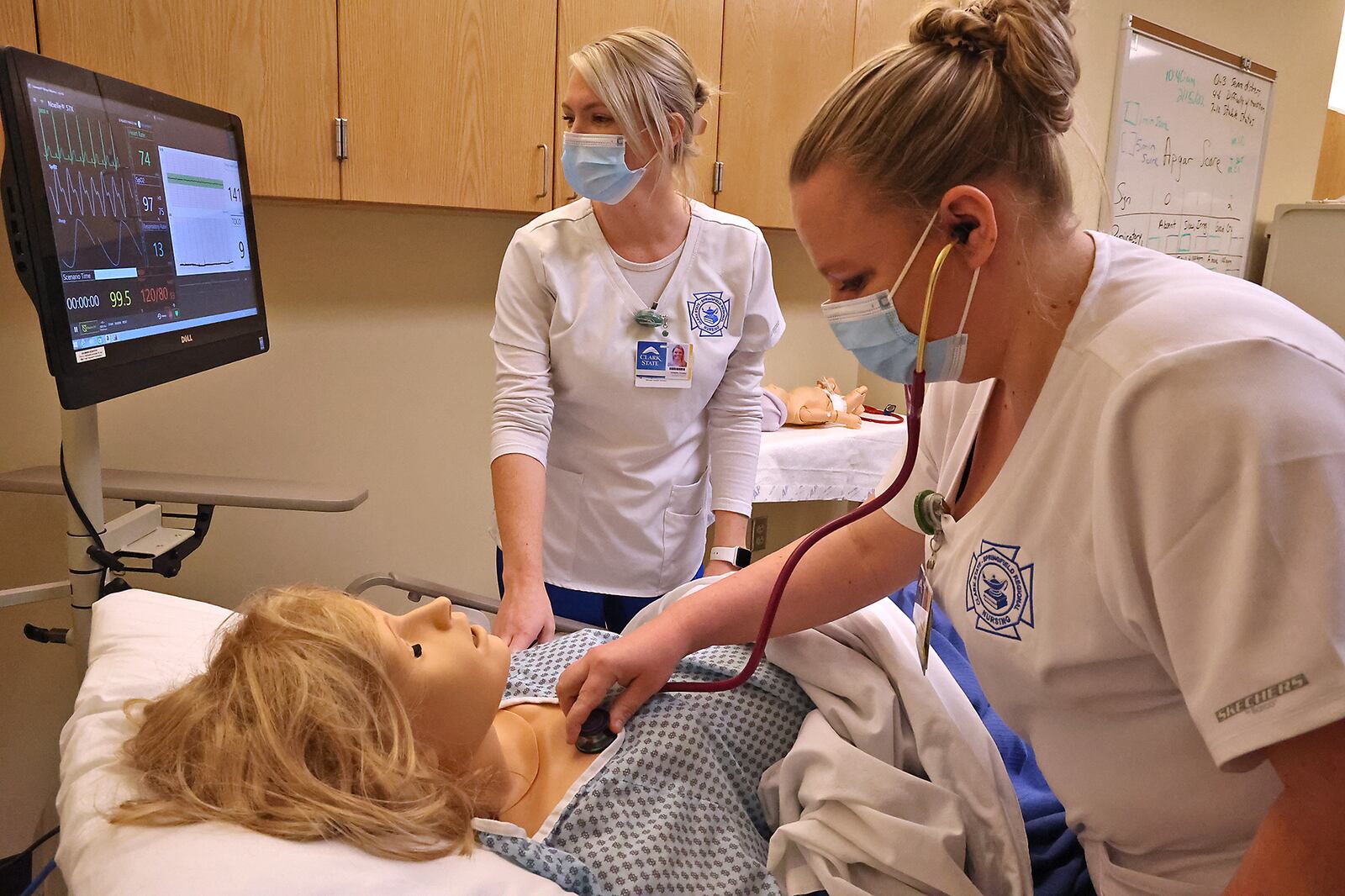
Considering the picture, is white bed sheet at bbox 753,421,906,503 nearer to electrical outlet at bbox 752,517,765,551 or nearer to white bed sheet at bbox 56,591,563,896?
electrical outlet at bbox 752,517,765,551

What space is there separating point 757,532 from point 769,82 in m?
1.71

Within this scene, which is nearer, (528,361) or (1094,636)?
(1094,636)

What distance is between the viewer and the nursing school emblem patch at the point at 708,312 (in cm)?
182

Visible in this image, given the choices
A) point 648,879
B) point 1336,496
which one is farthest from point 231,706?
point 1336,496

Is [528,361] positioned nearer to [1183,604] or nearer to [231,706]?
[231,706]

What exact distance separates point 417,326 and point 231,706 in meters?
1.94

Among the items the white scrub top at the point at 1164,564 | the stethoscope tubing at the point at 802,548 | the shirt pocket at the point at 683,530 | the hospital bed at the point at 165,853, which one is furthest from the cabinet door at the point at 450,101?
the white scrub top at the point at 1164,564

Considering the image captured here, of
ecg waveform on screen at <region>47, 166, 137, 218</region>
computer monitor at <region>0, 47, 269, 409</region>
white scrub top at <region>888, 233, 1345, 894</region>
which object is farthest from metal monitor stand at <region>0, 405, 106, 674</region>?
white scrub top at <region>888, 233, 1345, 894</region>

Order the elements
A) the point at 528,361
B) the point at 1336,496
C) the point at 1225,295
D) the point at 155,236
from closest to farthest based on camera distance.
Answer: the point at 1336,496
the point at 1225,295
the point at 155,236
the point at 528,361

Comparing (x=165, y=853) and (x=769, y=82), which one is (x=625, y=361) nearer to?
(x=165, y=853)

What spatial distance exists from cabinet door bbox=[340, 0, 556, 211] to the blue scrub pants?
1004 mm

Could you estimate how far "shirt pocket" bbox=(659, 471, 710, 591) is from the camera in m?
1.93

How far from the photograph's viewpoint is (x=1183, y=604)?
2.29ft

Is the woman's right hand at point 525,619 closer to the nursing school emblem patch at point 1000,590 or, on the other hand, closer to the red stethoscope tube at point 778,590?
the red stethoscope tube at point 778,590
